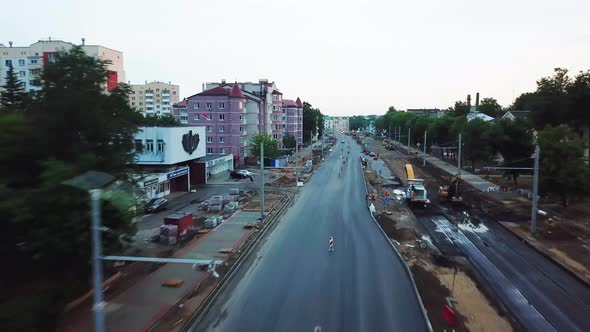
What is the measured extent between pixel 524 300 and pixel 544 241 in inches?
405

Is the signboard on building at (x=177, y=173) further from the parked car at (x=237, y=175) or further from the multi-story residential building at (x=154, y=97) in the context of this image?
the multi-story residential building at (x=154, y=97)

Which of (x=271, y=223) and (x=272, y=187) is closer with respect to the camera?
(x=271, y=223)

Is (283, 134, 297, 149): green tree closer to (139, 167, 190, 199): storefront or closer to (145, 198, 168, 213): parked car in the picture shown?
(139, 167, 190, 199): storefront

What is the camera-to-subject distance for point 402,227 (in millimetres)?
29656

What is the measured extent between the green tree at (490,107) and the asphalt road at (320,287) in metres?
105

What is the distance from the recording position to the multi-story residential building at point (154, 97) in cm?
14175

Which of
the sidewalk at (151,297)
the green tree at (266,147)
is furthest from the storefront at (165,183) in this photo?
the green tree at (266,147)

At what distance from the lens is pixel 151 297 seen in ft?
55.2

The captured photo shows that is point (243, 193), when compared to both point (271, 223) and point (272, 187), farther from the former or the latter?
point (271, 223)

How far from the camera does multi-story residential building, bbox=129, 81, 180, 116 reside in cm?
14175

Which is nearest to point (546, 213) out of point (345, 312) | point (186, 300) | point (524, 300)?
point (524, 300)

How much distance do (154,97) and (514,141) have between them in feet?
401

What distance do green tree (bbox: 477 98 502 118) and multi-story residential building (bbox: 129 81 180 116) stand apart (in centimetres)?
9658

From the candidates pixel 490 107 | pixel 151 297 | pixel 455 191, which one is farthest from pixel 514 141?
pixel 490 107
